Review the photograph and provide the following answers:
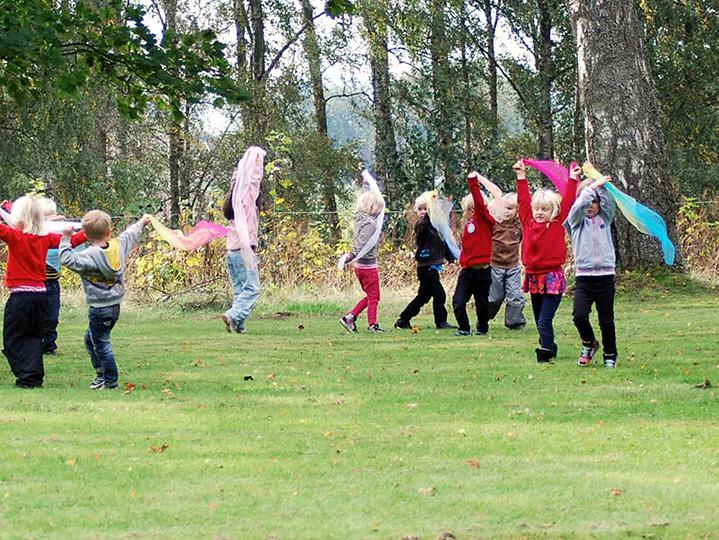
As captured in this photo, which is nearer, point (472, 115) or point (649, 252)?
point (649, 252)

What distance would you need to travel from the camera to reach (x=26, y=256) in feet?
36.2

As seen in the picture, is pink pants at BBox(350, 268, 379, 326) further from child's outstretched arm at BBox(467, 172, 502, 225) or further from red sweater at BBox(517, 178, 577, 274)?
red sweater at BBox(517, 178, 577, 274)

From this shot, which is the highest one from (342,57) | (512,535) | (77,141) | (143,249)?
(342,57)

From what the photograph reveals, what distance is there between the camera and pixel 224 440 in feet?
26.6

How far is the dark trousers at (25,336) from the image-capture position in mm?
10891

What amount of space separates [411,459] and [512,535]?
176 cm

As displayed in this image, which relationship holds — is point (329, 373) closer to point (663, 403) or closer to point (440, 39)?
point (663, 403)

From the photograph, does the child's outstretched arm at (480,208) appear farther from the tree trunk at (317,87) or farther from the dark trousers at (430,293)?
the tree trunk at (317,87)

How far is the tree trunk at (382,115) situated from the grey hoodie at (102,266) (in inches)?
916

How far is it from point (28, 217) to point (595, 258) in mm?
4962

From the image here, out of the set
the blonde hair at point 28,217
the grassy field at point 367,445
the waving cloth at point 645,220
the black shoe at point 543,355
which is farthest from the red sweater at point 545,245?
the blonde hair at point 28,217

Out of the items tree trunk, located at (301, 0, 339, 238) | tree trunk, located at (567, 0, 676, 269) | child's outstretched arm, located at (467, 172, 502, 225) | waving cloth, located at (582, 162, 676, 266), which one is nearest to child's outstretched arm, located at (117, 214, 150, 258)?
waving cloth, located at (582, 162, 676, 266)

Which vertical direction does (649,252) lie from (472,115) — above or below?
below

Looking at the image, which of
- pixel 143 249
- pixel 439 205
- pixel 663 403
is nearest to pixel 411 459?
pixel 663 403
